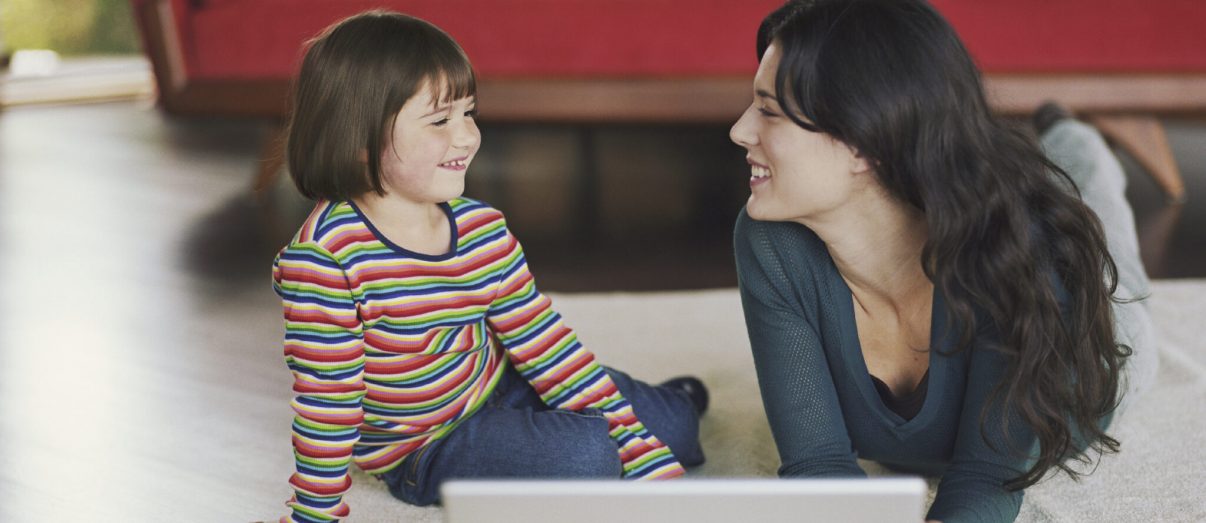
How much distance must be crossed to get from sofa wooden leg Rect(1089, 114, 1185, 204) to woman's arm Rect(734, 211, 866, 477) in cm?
156

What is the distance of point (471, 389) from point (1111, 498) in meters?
0.73

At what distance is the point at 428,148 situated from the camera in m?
1.09

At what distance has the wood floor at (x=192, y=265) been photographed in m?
1.41

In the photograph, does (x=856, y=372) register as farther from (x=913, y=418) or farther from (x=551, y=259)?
(x=551, y=259)

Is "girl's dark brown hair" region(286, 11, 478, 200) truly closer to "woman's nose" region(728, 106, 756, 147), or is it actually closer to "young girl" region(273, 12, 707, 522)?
"young girl" region(273, 12, 707, 522)

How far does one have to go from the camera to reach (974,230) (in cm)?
101

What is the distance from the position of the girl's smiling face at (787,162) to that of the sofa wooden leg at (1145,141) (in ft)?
5.35

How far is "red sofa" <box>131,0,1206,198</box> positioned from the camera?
2.35m

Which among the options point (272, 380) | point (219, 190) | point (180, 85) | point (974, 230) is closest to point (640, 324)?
point (272, 380)

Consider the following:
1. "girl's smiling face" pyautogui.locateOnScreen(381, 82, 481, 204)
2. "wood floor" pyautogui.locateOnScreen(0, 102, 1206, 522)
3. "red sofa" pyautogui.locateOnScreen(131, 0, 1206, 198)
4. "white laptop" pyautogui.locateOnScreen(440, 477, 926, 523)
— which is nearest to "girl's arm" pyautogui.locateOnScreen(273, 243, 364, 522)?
"girl's smiling face" pyautogui.locateOnScreen(381, 82, 481, 204)

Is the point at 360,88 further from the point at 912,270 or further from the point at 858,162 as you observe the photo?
the point at 912,270

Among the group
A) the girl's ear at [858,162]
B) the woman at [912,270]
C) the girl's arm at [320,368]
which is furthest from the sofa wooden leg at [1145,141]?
the girl's arm at [320,368]

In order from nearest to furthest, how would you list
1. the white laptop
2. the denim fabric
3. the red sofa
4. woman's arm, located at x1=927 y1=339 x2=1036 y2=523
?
the white laptop
woman's arm, located at x1=927 y1=339 x2=1036 y2=523
the denim fabric
the red sofa

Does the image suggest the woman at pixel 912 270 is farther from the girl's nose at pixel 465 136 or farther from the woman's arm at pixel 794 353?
the girl's nose at pixel 465 136
